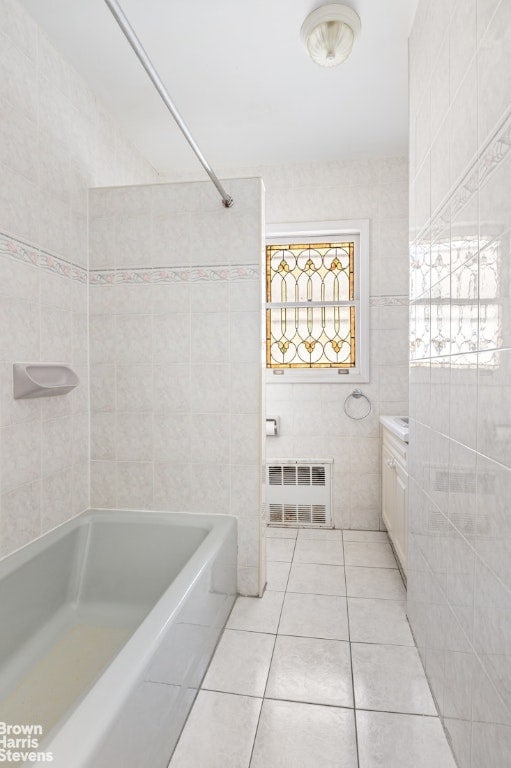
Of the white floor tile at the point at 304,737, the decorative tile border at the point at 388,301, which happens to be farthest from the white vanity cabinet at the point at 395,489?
the white floor tile at the point at 304,737

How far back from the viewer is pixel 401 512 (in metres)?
2.43

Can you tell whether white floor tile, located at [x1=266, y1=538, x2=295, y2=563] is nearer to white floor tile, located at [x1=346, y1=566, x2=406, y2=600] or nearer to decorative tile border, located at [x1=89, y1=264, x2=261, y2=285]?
white floor tile, located at [x1=346, y1=566, x2=406, y2=600]

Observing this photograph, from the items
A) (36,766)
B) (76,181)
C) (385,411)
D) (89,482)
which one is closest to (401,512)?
(385,411)

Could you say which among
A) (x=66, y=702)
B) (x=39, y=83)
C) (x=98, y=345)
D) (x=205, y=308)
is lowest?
(x=66, y=702)

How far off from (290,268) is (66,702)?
2808 mm

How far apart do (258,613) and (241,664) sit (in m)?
0.37

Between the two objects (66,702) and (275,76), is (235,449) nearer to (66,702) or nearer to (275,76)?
(66,702)

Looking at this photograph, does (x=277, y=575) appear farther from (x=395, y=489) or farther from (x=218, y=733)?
(x=218, y=733)

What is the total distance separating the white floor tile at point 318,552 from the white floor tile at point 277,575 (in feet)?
0.37

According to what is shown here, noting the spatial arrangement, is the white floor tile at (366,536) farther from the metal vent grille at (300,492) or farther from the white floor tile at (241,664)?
the white floor tile at (241,664)

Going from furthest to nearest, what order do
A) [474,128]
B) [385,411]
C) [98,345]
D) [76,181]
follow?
[385,411] → [98,345] → [76,181] → [474,128]

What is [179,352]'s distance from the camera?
90.4 inches

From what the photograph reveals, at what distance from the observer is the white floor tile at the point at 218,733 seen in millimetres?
1350

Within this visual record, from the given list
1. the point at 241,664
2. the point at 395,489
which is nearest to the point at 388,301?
the point at 395,489
